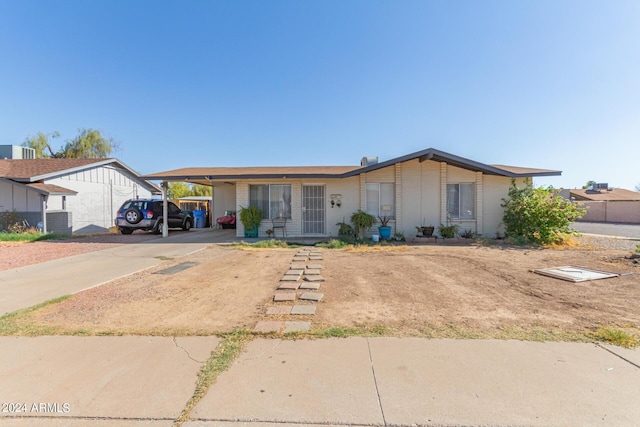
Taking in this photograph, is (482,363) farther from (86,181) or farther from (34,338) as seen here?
(86,181)

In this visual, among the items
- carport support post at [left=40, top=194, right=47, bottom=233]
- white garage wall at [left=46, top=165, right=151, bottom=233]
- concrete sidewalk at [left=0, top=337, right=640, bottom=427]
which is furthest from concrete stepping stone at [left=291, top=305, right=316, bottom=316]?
white garage wall at [left=46, top=165, right=151, bottom=233]

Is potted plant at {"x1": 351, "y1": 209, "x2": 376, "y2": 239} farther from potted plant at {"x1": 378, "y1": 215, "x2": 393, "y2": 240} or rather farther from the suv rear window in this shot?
the suv rear window

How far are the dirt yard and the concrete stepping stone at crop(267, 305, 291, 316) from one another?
0.13 m

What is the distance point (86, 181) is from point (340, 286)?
18.6m

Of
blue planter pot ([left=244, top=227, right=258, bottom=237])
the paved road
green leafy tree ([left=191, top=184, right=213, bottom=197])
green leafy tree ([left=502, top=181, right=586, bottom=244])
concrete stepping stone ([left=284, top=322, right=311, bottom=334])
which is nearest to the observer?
concrete stepping stone ([left=284, top=322, right=311, bottom=334])

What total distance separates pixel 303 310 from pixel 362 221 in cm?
805

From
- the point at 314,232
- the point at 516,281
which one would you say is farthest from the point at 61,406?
the point at 314,232

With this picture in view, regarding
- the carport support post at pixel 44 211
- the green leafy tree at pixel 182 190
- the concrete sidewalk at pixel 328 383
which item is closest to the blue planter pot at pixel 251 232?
the concrete sidewalk at pixel 328 383

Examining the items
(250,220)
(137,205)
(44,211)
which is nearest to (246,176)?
(250,220)

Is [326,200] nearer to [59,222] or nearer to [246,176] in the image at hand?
[246,176]

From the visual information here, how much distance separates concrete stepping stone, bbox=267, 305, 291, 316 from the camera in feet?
14.0

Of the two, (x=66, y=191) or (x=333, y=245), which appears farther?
(x=66, y=191)

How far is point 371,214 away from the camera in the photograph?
1287cm

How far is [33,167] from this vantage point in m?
16.1
